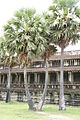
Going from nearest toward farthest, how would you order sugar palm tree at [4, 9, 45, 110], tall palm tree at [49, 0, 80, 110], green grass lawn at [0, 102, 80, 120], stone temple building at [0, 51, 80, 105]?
green grass lawn at [0, 102, 80, 120]
sugar palm tree at [4, 9, 45, 110]
tall palm tree at [49, 0, 80, 110]
stone temple building at [0, 51, 80, 105]

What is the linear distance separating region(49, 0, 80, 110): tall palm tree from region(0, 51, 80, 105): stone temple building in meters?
9.85

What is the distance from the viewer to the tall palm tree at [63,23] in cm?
3112

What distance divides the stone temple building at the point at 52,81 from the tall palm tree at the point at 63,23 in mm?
9846

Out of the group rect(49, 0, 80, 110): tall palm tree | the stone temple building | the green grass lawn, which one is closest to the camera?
the green grass lawn

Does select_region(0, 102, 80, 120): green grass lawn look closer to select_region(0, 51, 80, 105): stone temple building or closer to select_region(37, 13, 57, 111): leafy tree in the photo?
select_region(37, 13, 57, 111): leafy tree

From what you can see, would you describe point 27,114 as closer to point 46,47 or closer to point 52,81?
point 46,47

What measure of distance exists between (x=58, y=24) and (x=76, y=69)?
38.9ft

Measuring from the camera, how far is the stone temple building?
1640 inches

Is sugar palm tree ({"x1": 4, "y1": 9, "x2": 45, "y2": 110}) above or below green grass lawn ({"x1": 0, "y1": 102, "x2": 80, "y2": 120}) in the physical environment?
above

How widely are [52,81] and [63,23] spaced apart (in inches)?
694

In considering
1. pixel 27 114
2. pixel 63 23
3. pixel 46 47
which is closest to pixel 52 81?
pixel 46 47

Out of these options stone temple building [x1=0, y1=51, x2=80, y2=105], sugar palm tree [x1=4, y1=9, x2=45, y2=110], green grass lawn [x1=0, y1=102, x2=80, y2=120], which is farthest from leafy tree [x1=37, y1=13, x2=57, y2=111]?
stone temple building [x1=0, y1=51, x2=80, y2=105]

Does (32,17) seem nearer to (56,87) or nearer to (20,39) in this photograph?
(20,39)

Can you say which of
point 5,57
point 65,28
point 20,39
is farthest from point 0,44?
point 65,28
